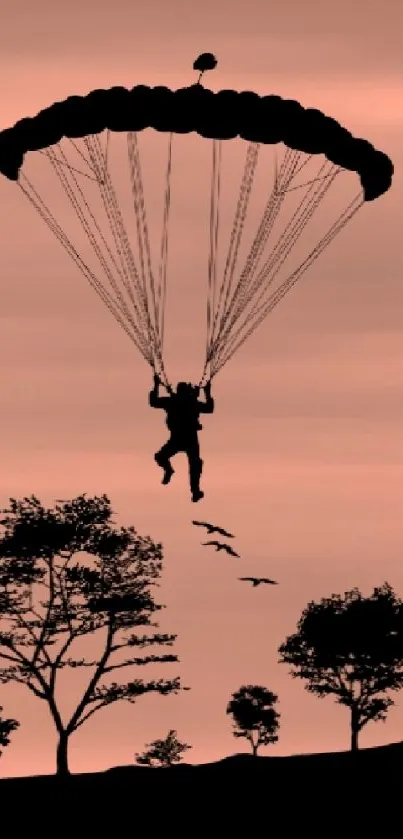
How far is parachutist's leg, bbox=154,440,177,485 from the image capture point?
75.9m

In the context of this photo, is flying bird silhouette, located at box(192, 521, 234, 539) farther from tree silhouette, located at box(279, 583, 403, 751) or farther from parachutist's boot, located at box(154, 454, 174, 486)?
tree silhouette, located at box(279, 583, 403, 751)

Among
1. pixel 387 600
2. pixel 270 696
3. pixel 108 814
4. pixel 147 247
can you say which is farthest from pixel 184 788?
pixel 270 696

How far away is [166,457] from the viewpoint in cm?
7625

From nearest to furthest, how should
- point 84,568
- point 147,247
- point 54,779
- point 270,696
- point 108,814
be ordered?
point 147,247 < point 108,814 < point 54,779 < point 84,568 < point 270,696

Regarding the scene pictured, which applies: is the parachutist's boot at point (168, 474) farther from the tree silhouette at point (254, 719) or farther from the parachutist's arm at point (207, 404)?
the tree silhouette at point (254, 719)

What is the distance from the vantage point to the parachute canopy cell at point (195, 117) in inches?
3002

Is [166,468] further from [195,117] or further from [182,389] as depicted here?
[195,117]

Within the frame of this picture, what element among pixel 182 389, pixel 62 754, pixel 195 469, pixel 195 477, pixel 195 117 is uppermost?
pixel 195 117

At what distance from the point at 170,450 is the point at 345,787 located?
1405 cm

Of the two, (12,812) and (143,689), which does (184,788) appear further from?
(143,689)

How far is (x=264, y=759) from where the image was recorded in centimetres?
8812

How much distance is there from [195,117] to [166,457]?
8745 millimetres

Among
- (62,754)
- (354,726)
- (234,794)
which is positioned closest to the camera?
(234,794)

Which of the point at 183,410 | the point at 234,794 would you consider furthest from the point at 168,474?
the point at 234,794
